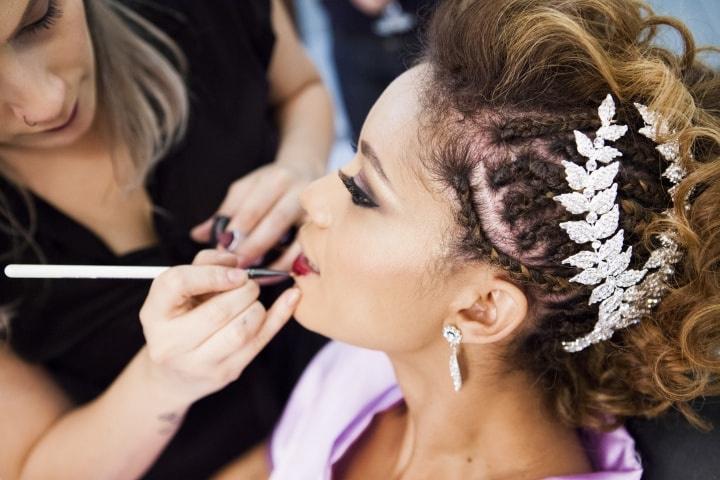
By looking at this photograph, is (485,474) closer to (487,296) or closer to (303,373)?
(487,296)

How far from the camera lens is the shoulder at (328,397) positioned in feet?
3.51

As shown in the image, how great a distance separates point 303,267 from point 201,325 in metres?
0.20

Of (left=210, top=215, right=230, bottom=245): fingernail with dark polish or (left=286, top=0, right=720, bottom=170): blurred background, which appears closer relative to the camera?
(left=210, top=215, right=230, bottom=245): fingernail with dark polish

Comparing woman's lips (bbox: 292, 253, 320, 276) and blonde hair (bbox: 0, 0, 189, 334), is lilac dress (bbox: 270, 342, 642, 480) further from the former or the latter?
blonde hair (bbox: 0, 0, 189, 334)

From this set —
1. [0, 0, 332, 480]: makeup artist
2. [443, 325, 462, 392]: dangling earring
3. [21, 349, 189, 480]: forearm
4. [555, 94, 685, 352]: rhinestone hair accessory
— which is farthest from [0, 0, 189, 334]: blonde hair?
[555, 94, 685, 352]: rhinestone hair accessory

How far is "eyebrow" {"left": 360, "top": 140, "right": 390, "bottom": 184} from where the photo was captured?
819 millimetres

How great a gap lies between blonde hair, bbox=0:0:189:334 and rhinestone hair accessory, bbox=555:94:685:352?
0.68 metres

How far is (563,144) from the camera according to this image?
718 mm

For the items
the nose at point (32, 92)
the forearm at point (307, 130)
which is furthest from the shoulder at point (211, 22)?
the nose at point (32, 92)

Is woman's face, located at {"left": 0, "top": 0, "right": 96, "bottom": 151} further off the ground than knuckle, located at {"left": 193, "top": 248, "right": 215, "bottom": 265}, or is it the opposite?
woman's face, located at {"left": 0, "top": 0, "right": 96, "bottom": 151}

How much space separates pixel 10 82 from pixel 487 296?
2.14 feet

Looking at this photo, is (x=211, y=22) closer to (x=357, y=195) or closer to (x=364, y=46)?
(x=357, y=195)

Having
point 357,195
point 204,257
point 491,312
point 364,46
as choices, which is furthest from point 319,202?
point 364,46

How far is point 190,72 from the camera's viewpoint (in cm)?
114
